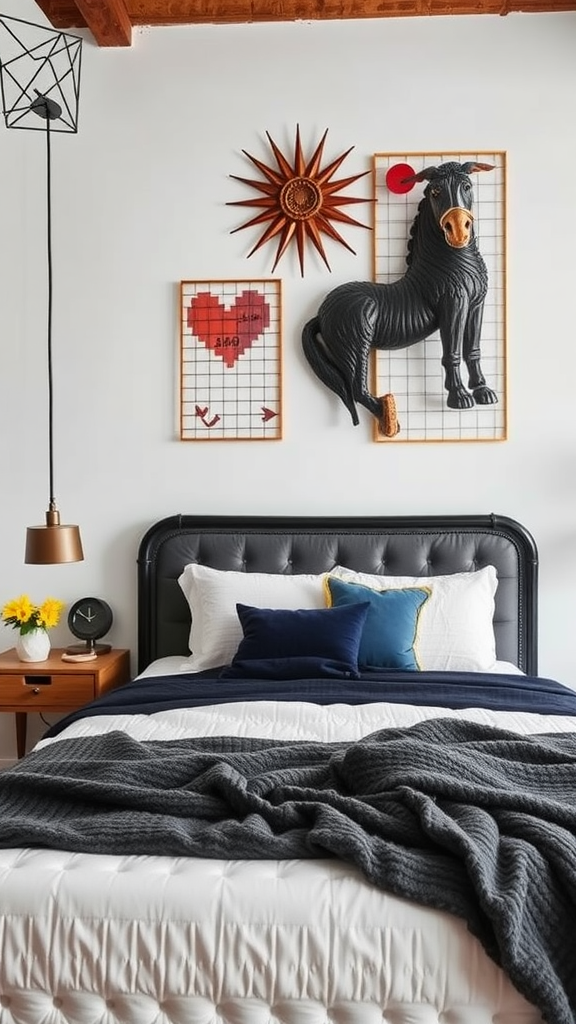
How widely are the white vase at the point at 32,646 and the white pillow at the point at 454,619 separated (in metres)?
1.16

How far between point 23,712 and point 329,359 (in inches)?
71.0

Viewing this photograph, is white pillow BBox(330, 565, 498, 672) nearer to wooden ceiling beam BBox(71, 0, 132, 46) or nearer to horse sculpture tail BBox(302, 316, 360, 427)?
horse sculpture tail BBox(302, 316, 360, 427)

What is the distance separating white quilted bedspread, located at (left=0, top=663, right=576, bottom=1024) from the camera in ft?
4.70

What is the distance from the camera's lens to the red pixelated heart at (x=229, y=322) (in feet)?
11.9

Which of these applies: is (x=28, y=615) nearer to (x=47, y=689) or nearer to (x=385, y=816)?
(x=47, y=689)

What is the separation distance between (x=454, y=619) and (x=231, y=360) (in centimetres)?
137

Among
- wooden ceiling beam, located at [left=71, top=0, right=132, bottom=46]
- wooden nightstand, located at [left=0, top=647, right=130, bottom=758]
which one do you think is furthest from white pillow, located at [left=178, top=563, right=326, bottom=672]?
wooden ceiling beam, located at [left=71, top=0, right=132, bottom=46]

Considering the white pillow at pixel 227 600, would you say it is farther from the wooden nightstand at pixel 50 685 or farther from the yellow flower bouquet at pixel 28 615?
the yellow flower bouquet at pixel 28 615

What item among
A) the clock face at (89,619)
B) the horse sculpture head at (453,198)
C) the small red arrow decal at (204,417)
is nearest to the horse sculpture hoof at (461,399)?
the horse sculpture head at (453,198)

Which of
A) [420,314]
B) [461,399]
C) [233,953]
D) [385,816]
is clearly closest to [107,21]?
[420,314]

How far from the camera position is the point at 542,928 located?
145 cm

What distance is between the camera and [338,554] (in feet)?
11.6

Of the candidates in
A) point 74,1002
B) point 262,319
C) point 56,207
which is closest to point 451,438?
point 262,319

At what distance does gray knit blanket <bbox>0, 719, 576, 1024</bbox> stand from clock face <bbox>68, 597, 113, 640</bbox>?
159 cm
